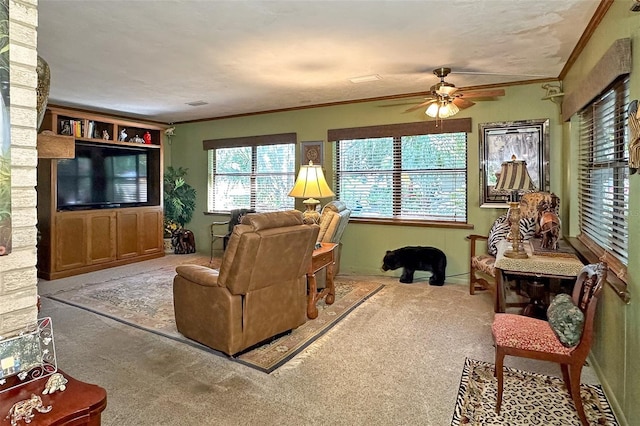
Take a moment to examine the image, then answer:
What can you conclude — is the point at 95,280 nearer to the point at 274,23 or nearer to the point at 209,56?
the point at 209,56

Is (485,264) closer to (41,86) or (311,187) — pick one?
(311,187)

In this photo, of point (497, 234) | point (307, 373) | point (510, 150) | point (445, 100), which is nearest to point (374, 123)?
point (445, 100)

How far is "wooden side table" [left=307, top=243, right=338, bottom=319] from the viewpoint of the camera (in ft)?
11.6

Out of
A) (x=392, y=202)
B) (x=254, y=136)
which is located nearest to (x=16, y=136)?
(x=392, y=202)

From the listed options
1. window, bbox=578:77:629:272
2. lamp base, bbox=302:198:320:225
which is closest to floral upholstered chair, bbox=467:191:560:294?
window, bbox=578:77:629:272

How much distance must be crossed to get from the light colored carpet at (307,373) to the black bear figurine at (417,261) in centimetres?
102

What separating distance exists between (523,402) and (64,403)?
2.25 metres

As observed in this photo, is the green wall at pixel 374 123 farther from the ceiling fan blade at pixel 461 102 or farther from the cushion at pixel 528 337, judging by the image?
the cushion at pixel 528 337

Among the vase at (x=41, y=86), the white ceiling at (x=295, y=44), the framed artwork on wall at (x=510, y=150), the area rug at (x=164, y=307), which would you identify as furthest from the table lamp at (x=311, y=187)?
the vase at (x=41, y=86)

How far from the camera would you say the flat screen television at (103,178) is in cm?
540

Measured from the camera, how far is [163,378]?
253 cm

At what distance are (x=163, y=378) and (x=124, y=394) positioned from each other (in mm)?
246

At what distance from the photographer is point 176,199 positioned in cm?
686

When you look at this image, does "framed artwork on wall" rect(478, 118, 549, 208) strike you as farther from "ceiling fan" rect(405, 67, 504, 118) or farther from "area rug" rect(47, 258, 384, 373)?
"area rug" rect(47, 258, 384, 373)
